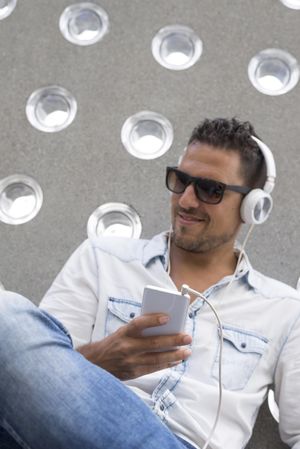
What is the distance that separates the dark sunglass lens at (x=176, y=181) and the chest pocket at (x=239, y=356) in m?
0.25

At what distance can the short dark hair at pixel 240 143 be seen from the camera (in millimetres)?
1315

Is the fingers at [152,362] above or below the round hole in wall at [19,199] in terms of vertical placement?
below

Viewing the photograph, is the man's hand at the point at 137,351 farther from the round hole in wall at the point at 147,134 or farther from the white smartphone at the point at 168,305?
the round hole in wall at the point at 147,134

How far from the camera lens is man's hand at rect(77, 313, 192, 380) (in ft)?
3.29

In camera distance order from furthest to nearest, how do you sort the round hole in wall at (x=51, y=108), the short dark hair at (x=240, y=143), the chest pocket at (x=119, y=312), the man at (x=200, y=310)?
the round hole in wall at (x=51, y=108), the short dark hair at (x=240, y=143), the chest pocket at (x=119, y=312), the man at (x=200, y=310)

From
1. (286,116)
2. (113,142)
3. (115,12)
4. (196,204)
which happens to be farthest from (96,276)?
(115,12)

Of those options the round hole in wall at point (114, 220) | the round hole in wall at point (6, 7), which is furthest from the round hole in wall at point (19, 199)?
the round hole in wall at point (6, 7)

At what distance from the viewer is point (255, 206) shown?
1272mm

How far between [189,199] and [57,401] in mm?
553

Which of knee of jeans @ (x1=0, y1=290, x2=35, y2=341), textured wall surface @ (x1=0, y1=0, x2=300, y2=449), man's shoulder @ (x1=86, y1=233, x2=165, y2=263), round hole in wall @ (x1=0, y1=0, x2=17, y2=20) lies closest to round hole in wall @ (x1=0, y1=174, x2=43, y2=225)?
textured wall surface @ (x1=0, y1=0, x2=300, y2=449)

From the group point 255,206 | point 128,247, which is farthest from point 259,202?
point 128,247

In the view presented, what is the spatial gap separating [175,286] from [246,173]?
0.23 meters

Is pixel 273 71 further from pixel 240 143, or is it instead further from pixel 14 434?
pixel 14 434

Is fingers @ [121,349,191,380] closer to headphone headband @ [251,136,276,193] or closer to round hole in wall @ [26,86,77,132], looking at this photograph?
headphone headband @ [251,136,276,193]
